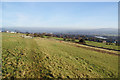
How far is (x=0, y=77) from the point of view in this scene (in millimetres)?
5020

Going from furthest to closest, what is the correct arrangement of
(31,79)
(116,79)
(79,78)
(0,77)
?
(116,79), (79,78), (31,79), (0,77)

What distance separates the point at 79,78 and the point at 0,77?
668cm

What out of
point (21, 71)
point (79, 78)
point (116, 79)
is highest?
point (21, 71)

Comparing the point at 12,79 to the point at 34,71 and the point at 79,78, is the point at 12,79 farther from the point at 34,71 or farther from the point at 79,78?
the point at 79,78

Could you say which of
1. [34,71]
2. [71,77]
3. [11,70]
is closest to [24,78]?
[34,71]

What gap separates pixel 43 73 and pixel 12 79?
236 cm

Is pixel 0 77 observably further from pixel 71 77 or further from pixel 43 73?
pixel 71 77

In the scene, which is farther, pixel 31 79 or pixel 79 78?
pixel 79 78

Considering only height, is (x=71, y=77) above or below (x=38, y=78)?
below

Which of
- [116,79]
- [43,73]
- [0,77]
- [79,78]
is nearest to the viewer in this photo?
[0,77]

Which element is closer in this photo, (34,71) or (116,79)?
(34,71)

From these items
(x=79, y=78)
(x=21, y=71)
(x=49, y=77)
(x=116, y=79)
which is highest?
(x=21, y=71)

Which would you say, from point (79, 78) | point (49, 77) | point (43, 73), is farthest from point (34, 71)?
point (79, 78)

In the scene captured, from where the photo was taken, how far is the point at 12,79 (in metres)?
5.07
